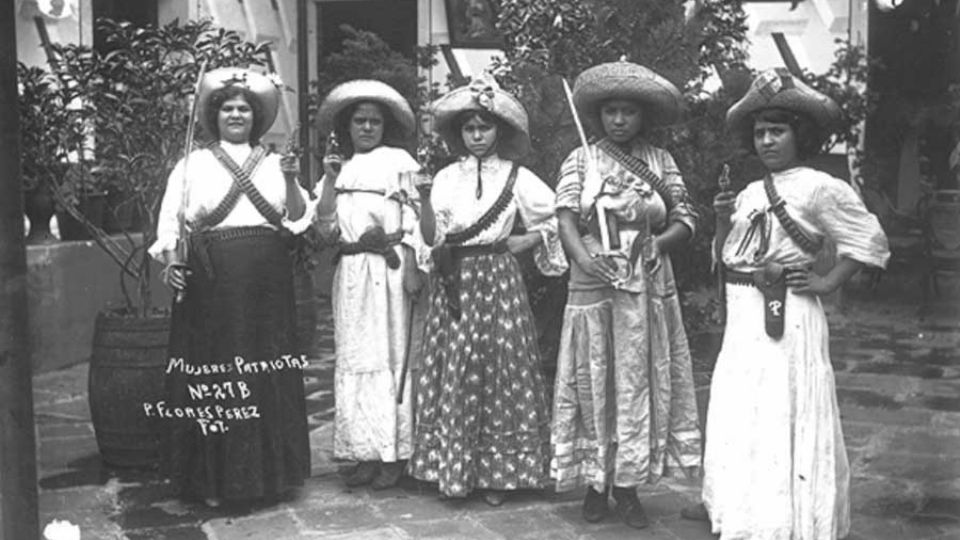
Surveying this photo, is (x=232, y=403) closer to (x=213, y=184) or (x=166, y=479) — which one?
(x=166, y=479)

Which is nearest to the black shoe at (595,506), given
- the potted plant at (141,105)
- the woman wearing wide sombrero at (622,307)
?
the woman wearing wide sombrero at (622,307)

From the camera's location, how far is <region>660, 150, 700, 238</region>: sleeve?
5145 mm

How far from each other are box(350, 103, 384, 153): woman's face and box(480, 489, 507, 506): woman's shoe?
5.48ft

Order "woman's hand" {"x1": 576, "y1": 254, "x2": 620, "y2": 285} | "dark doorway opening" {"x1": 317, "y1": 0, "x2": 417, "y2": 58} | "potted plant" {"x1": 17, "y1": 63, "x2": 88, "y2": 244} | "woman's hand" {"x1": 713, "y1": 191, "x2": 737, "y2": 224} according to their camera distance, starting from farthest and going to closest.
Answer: "dark doorway opening" {"x1": 317, "y1": 0, "x2": 417, "y2": 58} < "potted plant" {"x1": 17, "y1": 63, "x2": 88, "y2": 244} < "woman's hand" {"x1": 576, "y1": 254, "x2": 620, "y2": 285} < "woman's hand" {"x1": 713, "y1": 191, "x2": 737, "y2": 224}

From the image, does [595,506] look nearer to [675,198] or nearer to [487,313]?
[487,313]

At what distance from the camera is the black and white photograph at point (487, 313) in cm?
464

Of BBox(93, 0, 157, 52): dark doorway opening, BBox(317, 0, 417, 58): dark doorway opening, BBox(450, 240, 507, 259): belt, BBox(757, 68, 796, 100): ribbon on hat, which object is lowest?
BBox(450, 240, 507, 259): belt

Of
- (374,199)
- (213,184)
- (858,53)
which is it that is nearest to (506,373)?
(374,199)

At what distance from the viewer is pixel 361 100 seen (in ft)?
18.8

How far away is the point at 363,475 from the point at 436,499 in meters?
0.44

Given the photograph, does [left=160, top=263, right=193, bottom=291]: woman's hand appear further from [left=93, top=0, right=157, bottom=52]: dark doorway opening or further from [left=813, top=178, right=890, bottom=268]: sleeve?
[left=93, top=0, right=157, bottom=52]: dark doorway opening

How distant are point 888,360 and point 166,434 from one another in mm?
5576

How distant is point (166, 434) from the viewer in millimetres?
5539

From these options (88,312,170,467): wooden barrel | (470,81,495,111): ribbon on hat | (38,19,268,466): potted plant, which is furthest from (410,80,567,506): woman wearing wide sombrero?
(38,19,268,466): potted plant
